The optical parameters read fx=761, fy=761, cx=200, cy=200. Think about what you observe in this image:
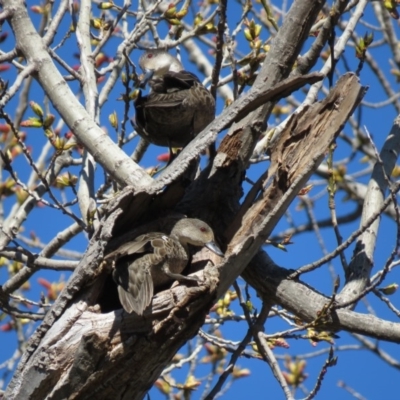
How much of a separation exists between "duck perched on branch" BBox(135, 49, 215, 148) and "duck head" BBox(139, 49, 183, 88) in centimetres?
40

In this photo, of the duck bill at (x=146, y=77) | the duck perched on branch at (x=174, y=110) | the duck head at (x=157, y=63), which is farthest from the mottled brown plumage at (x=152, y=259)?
the duck head at (x=157, y=63)

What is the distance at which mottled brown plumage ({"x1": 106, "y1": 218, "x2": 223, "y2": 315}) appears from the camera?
366 cm

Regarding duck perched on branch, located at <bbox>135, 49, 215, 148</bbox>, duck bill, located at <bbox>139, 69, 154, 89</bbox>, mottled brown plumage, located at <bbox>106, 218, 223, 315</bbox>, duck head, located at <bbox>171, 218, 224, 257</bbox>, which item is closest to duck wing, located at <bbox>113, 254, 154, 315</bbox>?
mottled brown plumage, located at <bbox>106, 218, 223, 315</bbox>

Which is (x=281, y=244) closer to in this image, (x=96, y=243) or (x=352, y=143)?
(x=96, y=243)

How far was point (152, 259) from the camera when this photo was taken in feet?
13.2

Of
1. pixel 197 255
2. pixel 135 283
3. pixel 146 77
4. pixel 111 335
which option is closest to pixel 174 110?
pixel 146 77

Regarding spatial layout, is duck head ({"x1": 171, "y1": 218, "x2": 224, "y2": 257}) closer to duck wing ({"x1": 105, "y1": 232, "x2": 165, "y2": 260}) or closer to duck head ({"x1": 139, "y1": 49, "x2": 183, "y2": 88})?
duck wing ({"x1": 105, "y1": 232, "x2": 165, "y2": 260})

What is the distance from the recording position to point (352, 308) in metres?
4.18

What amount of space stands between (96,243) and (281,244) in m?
1.44

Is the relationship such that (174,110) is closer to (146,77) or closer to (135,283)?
(146,77)

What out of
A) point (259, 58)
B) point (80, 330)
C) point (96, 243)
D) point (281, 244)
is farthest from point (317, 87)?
point (80, 330)

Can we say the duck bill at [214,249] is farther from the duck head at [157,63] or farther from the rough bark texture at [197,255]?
the duck head at [157,63]

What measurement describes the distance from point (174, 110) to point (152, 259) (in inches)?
61.3

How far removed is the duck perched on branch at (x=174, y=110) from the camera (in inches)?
207
